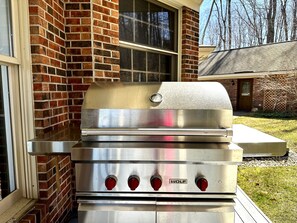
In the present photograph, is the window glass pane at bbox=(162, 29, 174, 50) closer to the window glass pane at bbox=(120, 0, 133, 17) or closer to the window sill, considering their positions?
the window glass pane at bbox=(120, 0, 133, 17)

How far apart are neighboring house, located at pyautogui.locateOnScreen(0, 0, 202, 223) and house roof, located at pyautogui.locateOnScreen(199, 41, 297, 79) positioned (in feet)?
36.6

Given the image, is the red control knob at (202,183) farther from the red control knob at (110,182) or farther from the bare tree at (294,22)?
the bare tree at (294,22)

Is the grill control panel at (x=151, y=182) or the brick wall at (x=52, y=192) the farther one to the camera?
the brick wall at (x=52, y=192)

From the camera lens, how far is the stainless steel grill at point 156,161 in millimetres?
1534

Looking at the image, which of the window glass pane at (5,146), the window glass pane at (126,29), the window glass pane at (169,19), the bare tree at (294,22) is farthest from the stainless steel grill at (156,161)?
the bare tree at (294,22)

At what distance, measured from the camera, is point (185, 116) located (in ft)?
5.60

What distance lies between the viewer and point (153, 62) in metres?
3.71

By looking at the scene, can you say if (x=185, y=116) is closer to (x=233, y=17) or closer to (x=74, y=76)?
(x=74, y=76)

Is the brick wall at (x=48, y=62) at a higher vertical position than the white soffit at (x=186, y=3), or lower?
lower

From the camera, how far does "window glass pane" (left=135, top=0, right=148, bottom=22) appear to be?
334 centimetres

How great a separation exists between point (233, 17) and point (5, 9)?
18378 mm

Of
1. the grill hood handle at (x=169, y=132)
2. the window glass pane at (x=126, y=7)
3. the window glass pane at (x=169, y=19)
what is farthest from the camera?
the window glass pane at (x=169, y=19)

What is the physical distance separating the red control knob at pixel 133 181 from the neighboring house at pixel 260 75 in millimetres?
12284

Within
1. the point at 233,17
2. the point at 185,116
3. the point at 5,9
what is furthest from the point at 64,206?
the point at 233,17
